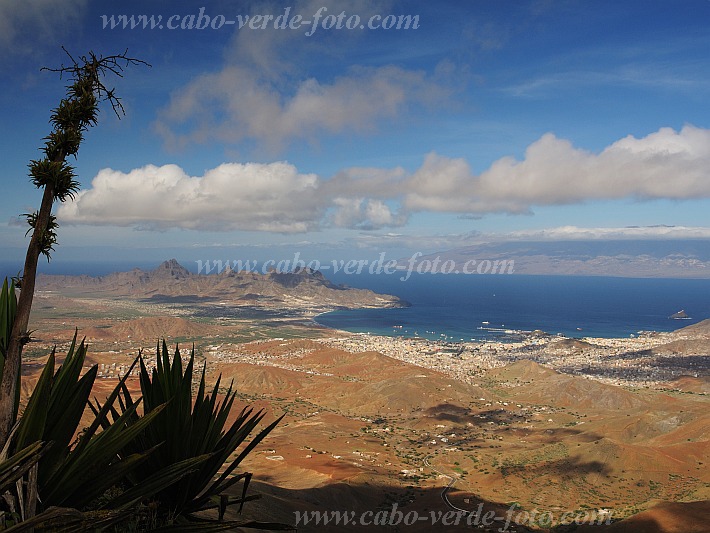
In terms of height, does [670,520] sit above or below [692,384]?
above

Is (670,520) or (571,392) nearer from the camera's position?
(670,520)

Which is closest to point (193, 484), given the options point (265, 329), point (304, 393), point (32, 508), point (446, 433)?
point (32, 508)

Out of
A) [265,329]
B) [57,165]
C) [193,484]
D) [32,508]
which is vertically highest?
[57,165]

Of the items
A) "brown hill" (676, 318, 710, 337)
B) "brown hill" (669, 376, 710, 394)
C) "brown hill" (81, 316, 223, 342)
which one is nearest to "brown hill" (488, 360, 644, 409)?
"brown hill" (669, 376, 710, 394)

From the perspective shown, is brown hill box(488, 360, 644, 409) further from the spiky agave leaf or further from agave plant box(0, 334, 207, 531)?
agave plant box(0, 334, 207, 531)

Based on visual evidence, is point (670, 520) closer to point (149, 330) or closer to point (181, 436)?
point (181, 436)

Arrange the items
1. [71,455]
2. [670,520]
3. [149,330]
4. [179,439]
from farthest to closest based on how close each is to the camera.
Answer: [149,330] < [670,520] < [179,439] < [71,455]

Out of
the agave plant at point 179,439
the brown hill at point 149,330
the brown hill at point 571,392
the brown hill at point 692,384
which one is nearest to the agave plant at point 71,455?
the agave plant at point 179,439

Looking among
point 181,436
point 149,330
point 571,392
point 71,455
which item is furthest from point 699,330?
point 71,455

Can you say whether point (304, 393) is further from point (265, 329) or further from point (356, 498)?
point (265, 329)

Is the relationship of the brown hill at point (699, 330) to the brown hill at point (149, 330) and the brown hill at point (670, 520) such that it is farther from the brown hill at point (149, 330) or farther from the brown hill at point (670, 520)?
the brown hill at point (149, 330)

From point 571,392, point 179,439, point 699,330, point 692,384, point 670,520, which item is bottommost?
point 692,384
